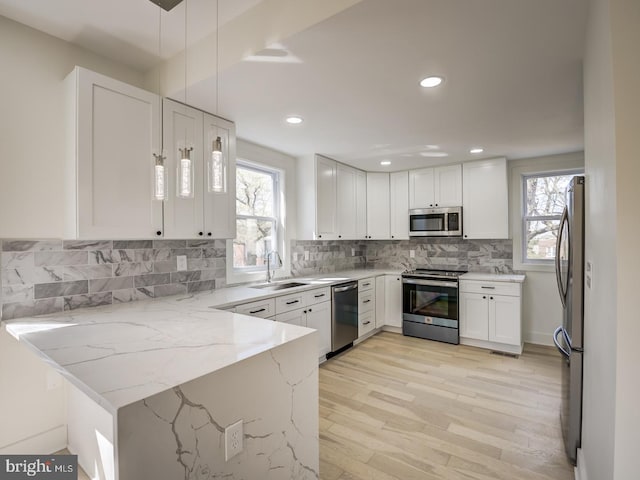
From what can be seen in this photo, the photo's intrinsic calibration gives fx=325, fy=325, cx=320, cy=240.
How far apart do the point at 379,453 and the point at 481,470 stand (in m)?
0.59

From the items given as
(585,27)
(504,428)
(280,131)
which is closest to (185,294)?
(280,131)

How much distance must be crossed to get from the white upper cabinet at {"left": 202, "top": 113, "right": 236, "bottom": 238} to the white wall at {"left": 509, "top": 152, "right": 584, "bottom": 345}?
3.56 metres

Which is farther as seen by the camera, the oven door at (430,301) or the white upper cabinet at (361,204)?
the white upper cabinet at (361,204)

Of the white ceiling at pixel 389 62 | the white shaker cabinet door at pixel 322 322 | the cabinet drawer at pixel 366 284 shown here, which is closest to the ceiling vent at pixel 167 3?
the white ceiling at pixel 389 62

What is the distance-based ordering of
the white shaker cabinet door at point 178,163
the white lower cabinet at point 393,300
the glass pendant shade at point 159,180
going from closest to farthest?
the glass pendant shade at point 159,180 < the white shaker cabinet door at point 178,163 < the white lower cabinet at point 393,300

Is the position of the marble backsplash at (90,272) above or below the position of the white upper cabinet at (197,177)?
below

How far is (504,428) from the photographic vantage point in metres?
2.32

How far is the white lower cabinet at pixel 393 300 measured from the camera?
14.9 ft

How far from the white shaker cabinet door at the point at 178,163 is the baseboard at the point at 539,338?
4.14 meters

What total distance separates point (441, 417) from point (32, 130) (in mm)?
3344

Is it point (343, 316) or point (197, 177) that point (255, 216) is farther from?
point (343, 316)

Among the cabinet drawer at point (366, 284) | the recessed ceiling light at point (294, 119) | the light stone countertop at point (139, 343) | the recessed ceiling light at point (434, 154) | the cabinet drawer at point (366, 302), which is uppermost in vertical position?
the recessed ceiling light at point (294, 119)

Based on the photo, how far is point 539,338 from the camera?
4.10m

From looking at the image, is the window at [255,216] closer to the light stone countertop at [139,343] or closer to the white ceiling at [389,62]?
the white ceiling at [389,62]
